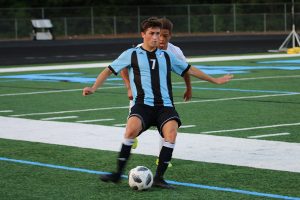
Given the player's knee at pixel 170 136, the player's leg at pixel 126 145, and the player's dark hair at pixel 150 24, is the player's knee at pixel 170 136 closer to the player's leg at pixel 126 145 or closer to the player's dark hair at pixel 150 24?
the player's leg at pixel 126 145

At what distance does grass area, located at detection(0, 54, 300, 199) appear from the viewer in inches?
319

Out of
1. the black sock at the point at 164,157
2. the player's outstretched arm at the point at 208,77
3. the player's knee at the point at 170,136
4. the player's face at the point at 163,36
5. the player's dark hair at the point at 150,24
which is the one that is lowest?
the black sock at the point at 164,157

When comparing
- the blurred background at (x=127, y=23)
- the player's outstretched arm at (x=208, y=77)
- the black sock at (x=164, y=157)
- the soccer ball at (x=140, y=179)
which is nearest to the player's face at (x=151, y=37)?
the player's outstretched arm at (x=208, y=77)

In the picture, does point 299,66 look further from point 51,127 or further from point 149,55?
point 149,55

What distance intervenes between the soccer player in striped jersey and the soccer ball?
16 cm

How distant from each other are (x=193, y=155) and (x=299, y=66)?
642 inches

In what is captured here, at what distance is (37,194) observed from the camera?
312 inches

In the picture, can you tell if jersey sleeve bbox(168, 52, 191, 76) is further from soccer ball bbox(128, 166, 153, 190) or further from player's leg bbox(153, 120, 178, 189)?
soccer ball bbox(128, 166, 153, 190)

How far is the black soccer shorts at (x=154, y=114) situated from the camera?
27.2 ft

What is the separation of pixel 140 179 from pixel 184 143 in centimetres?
294

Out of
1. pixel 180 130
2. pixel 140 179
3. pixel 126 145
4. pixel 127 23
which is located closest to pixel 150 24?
pixel 126 145

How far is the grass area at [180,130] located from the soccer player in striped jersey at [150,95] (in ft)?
0.96

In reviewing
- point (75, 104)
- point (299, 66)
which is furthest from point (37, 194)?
point (299, 66)

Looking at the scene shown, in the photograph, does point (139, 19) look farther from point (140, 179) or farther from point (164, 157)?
Answer: point (140, 179)
